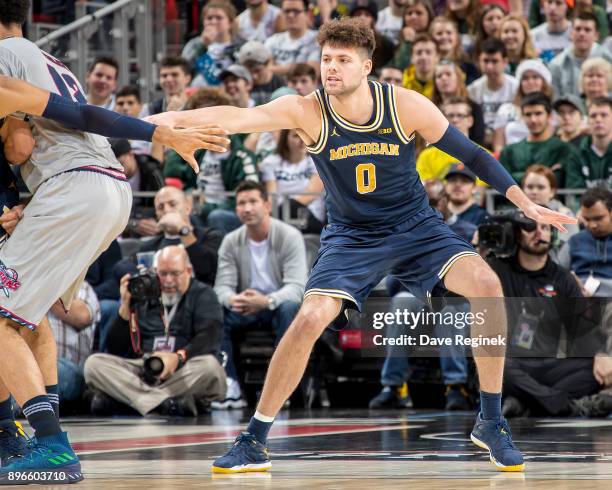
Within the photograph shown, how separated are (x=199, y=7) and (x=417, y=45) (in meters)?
4.09

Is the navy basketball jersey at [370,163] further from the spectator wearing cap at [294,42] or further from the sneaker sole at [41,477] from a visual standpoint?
the spectator wearing cap at [294,42]

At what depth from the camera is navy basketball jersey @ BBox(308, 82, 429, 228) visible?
5.68 m

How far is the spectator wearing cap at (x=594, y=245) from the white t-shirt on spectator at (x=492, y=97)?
9.15 ft

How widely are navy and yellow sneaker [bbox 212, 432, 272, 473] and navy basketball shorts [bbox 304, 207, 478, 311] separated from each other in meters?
0.74

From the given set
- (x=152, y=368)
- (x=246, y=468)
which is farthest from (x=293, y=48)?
(x=246, y=468)

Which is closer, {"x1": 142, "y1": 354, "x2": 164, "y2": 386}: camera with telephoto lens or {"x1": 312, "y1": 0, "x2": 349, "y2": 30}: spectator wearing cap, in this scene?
{"x1": 142, "y1": 354, "x2": 164, "y2": 386}: camera with telephoto lens

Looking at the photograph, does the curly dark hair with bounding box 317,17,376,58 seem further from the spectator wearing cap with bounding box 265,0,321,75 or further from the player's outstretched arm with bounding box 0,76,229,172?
the spectator wearing cap with bounding box 265,0,321,75

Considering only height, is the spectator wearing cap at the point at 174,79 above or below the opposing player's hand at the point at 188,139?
above

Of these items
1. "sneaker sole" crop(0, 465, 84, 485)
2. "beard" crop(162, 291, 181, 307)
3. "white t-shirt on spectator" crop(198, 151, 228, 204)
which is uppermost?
"white t-shirt on spectator" crop(198, 151, 228, 204)

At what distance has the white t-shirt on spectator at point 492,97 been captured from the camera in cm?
1202

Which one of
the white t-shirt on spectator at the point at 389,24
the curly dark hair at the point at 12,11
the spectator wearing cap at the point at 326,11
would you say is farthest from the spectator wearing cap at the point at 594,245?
the spectator wearing cap at the point at 326,11

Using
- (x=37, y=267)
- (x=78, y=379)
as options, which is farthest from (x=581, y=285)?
(x=37, y=267)

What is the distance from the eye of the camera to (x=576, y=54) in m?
12.1

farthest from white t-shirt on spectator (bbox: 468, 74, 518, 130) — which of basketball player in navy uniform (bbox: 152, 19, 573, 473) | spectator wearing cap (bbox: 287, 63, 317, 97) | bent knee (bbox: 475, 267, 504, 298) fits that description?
bent knee (bbox: 475, 267, 504, 298)
